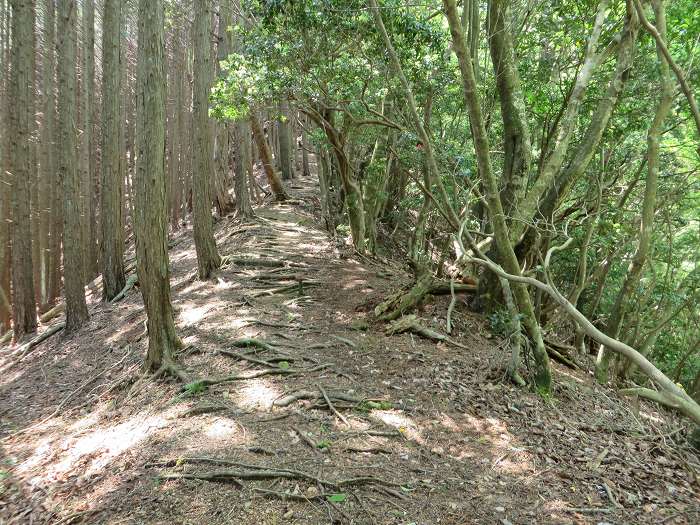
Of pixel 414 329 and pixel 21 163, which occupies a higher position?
pixel 21 163

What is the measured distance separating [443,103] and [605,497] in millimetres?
7524

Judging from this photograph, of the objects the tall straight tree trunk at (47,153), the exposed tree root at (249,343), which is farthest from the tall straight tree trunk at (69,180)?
the exposed tree root at (249,343)

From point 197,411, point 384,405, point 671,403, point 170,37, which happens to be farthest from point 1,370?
point 170,37

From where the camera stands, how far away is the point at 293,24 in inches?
277

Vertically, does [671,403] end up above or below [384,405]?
above

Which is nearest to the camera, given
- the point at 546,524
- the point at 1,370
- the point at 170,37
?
the point at 546,524

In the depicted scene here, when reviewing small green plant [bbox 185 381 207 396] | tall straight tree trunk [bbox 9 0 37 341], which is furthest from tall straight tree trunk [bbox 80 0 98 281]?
small green plant [bbox 185 381 207 396]

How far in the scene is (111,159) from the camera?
33.8ft

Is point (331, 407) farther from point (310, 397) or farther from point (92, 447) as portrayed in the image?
point (92, 447)

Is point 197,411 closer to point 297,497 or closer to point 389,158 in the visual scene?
point 297,497

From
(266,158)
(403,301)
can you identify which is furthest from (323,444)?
(266,158)

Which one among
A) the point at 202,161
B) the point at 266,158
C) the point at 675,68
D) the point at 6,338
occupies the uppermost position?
the point at 675,68

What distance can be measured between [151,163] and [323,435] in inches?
142

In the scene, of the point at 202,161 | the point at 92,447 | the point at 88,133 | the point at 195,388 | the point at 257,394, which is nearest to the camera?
the point at 92,447
